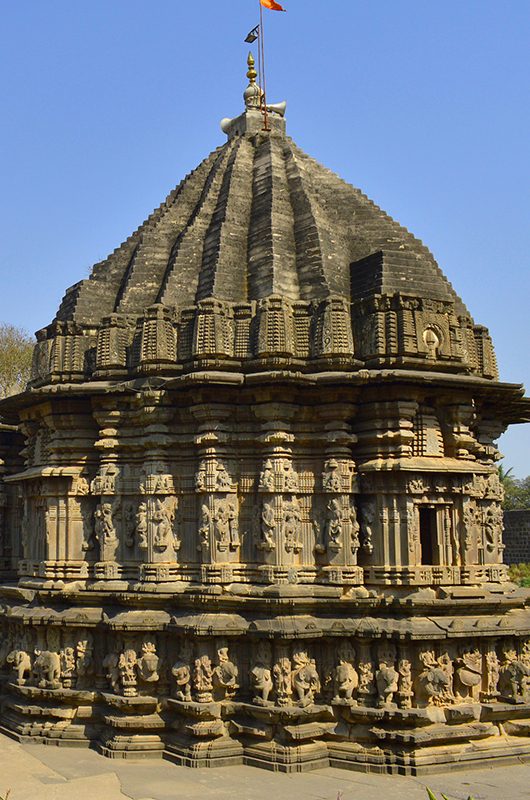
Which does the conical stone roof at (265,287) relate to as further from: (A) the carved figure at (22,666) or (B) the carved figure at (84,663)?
(A) the carved figure at (22,666)

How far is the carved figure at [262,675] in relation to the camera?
12.0 meters

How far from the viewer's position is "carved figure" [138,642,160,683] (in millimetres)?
12609

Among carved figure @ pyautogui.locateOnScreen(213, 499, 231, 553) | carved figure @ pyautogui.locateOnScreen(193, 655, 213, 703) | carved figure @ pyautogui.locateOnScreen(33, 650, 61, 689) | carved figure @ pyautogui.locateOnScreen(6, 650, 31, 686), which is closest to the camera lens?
carved figure @ pyautogui.locateOnScreen(193, 655, 213, 703)

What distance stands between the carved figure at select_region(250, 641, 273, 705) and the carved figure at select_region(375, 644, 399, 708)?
1.45 metres

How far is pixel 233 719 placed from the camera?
12.2 metres

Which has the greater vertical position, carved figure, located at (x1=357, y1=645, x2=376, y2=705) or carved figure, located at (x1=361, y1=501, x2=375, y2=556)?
carved figure, located at (x1=361, y1=501, x2=375, y2=556)

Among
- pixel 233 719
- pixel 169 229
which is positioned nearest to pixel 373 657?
pixel 233 719

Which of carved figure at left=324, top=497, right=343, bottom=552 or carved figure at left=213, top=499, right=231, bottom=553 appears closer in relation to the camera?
carved figure at left=324, top=497, right=343, bottom=552

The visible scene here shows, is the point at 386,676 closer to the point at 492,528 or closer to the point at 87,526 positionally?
the point at 492,528

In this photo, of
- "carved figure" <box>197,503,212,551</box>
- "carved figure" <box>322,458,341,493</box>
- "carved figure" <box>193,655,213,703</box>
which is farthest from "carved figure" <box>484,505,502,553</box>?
"carved figure" <box>193,655,213,703</box>

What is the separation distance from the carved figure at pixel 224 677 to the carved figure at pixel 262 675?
10.0 inches

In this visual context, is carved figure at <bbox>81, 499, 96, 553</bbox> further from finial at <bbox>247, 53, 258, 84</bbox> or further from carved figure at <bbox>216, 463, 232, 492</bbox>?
finial at <bbox>247, 53, 258, 84</bbox>

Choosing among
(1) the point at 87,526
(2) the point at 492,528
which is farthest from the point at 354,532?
(1) the point at 87,526

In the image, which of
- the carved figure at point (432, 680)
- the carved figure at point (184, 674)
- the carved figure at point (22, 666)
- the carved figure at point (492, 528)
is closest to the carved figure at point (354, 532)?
the carved figure at point (432, 680)
